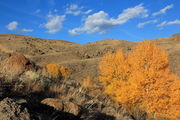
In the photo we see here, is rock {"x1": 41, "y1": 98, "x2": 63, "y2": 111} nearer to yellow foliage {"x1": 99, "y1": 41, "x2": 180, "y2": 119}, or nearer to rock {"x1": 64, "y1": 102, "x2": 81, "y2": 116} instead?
rock {"x1": 64, "y1": 102, "x2": 81, "y2": 116}

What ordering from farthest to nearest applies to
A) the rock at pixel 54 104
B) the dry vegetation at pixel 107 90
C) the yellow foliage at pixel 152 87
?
the yellow foliage at pixel 152 87, the dry vegetation at pixel 107 90, the rock at pixel 54 104

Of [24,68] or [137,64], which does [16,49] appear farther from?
[24,68]

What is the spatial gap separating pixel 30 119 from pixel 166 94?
14.0m

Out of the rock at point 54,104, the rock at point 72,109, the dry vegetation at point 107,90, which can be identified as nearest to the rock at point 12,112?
the dry vegetation at point 107,90

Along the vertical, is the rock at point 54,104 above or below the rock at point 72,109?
above

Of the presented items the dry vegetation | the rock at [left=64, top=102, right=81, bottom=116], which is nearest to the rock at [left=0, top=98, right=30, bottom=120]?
the dry vegetation

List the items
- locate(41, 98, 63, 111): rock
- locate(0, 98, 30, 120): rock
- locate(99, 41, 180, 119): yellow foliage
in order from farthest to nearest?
locate(99, 41, 180, 119): yellow foliage → locate(41, 98, 63, 111): rock → locate(0, 98, 30, 120): rock

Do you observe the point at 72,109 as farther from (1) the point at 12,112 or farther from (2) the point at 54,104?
(1) the point at 12,112

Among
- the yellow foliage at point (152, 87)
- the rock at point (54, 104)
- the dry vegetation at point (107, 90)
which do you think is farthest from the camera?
the yellow foliage at point (152, 87)

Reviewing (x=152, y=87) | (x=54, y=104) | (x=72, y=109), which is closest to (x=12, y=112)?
(x=54, y=104)

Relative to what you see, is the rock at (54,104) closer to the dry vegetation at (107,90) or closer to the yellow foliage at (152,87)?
the dry vegetation at (107,90)

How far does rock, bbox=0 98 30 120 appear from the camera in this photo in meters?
2.23

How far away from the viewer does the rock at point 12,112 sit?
2232 mm

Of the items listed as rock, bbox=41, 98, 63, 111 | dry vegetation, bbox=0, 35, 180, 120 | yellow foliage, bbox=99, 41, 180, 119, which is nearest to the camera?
rock, bbox=41, 98, 63, 111
